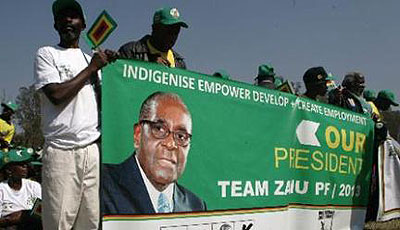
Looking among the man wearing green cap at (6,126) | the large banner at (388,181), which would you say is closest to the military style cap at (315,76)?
the large banner at (388,181)

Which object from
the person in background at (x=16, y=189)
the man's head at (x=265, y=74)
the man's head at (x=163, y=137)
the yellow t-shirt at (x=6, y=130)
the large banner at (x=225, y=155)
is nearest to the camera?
the large banner at (x=225, y=155)

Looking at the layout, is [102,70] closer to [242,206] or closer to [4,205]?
[242,206]

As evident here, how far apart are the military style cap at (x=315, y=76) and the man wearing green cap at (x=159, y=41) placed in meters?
1.87

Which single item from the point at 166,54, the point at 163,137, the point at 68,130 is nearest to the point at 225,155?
the point at 163,137

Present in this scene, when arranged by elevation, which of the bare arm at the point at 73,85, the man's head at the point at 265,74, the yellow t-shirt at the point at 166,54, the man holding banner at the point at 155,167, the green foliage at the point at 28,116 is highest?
the green foliage at the point at 28,116

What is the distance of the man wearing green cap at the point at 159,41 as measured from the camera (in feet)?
13.6

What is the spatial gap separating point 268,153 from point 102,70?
5.82 ft

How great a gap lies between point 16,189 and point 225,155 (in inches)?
79.5

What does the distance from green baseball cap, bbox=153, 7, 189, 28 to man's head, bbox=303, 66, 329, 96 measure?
6.28 feet

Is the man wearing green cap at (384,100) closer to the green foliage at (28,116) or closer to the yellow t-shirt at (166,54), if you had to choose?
the yellow t-shirt at (166,54)

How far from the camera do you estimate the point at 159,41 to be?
425 centimetres

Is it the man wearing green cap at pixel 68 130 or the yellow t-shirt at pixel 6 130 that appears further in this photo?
the yellow t-shirt at pixel 6 130

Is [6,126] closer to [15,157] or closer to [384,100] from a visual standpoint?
[15,157]

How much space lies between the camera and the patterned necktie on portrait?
3.66m
